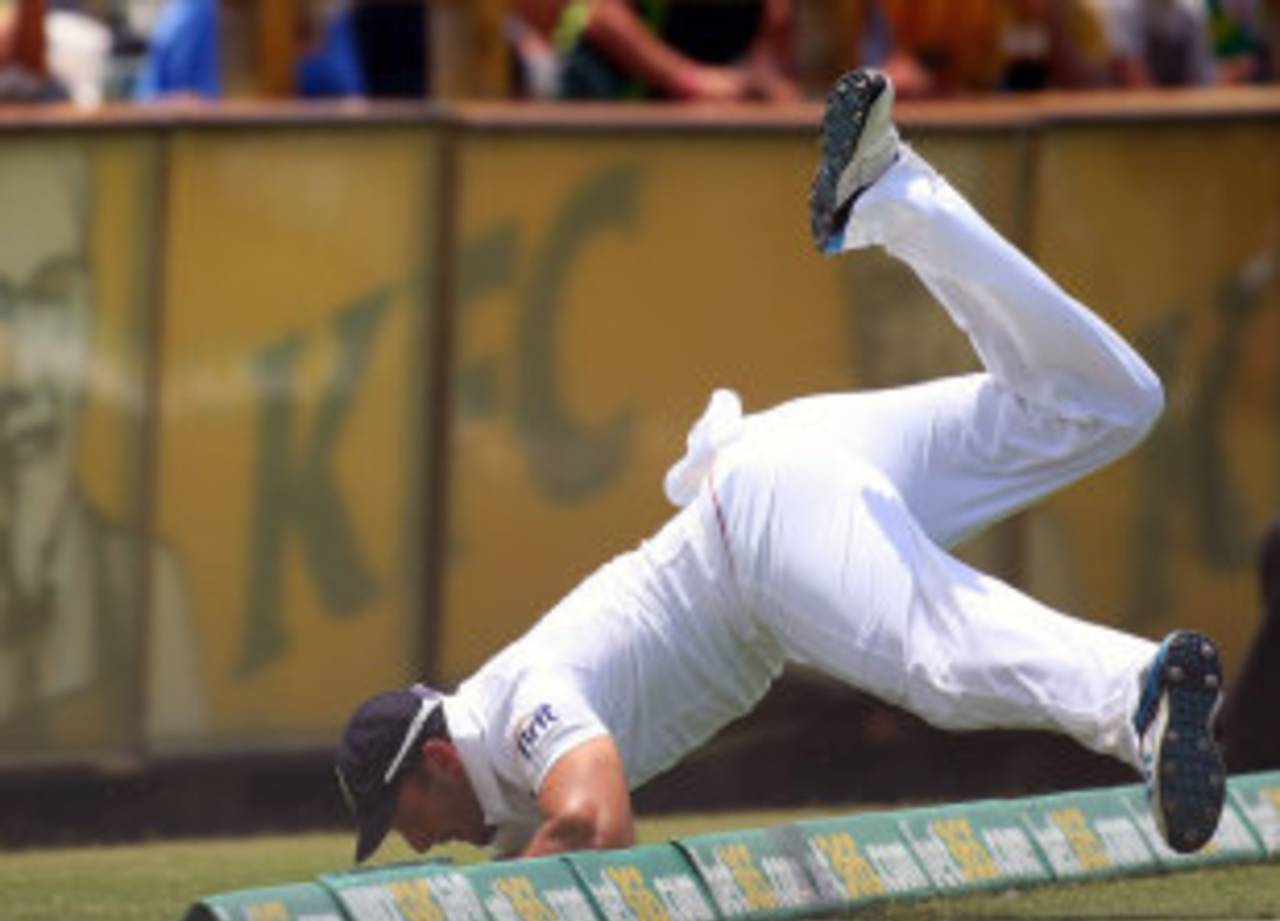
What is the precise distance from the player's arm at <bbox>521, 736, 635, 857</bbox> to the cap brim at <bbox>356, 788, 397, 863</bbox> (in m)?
0.39

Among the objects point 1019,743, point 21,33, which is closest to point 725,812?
point 1019,743

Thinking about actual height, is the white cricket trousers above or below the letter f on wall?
above

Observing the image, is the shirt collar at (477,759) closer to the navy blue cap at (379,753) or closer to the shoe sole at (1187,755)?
the navy blue cap at (379,753)

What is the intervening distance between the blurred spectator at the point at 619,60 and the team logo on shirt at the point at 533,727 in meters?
5.18

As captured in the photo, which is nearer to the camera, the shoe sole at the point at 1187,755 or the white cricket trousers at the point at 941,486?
the shoe sole at the point at 1187,755

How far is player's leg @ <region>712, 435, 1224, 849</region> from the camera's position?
8242mm

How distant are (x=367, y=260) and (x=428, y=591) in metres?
0.99

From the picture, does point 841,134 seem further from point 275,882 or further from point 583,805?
point 275,882

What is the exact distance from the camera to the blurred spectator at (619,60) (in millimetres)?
13562

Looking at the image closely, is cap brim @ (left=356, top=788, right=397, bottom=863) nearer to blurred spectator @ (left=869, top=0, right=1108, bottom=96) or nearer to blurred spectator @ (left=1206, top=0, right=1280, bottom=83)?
blurred spectator @ (left=869, top=0, right=1108, bottom=96)

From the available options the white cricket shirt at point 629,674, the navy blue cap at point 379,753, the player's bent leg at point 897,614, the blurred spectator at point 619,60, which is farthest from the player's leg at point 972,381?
the blurred spectator at point 619,60

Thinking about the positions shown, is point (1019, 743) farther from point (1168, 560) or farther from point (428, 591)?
point (428, 591)

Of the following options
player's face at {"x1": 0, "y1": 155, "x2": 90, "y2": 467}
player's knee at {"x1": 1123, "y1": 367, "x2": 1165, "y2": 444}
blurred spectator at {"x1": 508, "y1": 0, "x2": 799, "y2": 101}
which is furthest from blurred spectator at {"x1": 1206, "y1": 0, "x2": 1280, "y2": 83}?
player's knee at {"x1": 1123, "y1": 367, "x2": 1165, "y2": 444}

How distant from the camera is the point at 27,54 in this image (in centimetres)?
1282
